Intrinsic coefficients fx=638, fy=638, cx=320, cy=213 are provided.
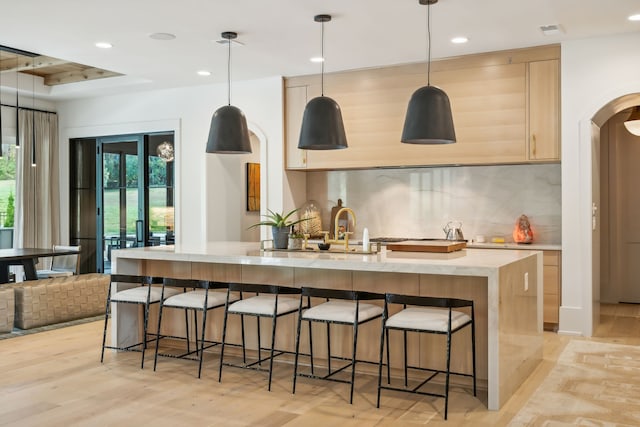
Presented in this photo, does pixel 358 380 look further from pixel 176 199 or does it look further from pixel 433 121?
pixel 176 199

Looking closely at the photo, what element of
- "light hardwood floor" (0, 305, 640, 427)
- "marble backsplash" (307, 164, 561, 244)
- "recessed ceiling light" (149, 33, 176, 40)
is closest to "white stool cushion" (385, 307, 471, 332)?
"light hardwood floor" (0, 305, 640, 427)

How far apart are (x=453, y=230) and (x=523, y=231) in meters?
0.71

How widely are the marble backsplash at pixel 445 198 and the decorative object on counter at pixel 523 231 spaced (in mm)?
130

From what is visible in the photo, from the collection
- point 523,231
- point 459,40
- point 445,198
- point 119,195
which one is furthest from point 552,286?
point 119,195

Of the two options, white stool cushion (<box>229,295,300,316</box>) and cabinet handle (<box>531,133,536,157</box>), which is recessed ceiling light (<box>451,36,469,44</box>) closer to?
cabinet handle (<box>531,133,536,157</box>)

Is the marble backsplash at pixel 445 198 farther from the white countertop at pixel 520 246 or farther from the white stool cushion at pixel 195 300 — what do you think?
the white stool cushion at pixel 195 300

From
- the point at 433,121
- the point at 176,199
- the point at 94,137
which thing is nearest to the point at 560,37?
the point at 433,121

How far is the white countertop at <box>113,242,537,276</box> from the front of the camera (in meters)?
3.74

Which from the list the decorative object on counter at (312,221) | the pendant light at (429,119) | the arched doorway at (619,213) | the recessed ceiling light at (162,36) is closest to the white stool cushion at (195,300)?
the pendant light at (429,119)

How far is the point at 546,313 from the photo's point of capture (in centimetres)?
592

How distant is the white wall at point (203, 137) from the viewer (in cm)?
728

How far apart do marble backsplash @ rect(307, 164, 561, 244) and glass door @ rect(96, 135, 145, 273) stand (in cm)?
234

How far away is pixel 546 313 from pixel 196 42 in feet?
13.3

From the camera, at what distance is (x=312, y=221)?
7.33 m
